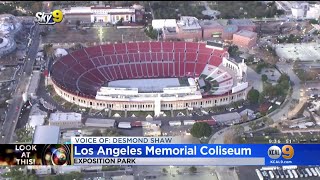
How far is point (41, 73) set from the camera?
1432 inches

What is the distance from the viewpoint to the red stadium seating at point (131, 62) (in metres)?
35.4

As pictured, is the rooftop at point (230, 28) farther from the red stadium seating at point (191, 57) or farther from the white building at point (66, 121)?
the white building at point (66, 121)

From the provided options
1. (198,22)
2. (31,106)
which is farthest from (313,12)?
(31,106)

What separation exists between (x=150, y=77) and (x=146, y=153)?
1800 centimetres

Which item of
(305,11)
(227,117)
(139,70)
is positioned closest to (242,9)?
(305,11)

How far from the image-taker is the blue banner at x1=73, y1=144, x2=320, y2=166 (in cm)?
1802

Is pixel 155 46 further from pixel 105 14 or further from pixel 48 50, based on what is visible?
pixel 105 14

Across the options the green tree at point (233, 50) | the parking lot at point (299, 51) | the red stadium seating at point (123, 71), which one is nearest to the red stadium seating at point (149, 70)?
the red stadium seating at point (123, 71)

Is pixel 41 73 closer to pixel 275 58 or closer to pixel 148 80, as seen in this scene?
pixel 148 80

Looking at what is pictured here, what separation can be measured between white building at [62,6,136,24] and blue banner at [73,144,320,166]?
30214 millimetres

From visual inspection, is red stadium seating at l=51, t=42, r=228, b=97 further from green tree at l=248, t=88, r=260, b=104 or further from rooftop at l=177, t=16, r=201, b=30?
rooftop at l=177, t=16, r=201, b=30

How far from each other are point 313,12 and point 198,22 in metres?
11.4

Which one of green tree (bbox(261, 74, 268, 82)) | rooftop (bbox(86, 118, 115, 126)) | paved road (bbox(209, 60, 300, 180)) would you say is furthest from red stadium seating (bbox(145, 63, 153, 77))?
paved road (bbox(209, 60, 300, 180))

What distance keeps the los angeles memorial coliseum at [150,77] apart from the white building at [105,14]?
9.26 metres
